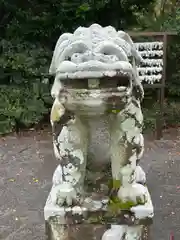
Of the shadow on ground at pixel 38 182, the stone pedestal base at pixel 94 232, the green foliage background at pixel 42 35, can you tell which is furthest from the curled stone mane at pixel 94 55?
the green foliage background at pixel 42 35

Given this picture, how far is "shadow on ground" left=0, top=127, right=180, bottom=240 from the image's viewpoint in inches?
89.0

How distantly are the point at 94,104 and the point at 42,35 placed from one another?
12.0 feet

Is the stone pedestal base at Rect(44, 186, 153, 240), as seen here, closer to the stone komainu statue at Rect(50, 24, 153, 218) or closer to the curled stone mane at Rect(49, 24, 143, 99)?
the stone komainu statue at Rect(50, 24, 153, 218)

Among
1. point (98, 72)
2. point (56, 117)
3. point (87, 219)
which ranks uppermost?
point (98, 72)

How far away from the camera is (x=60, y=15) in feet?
15.6

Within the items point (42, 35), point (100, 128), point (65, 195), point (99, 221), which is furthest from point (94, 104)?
point (42, 35)

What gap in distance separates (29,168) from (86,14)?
2274 millimetres

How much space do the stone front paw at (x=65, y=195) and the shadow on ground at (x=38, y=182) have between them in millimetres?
598

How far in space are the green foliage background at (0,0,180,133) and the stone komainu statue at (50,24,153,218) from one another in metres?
2.76

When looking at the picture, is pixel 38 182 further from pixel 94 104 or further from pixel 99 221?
pixel 94 104

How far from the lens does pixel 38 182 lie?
114 inches

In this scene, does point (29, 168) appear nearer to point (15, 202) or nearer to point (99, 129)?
point (15, 202)

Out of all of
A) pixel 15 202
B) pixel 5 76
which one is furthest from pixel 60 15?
→ pixel 15 202

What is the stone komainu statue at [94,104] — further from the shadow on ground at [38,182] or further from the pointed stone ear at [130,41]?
the shadow on ground at [38,182]
